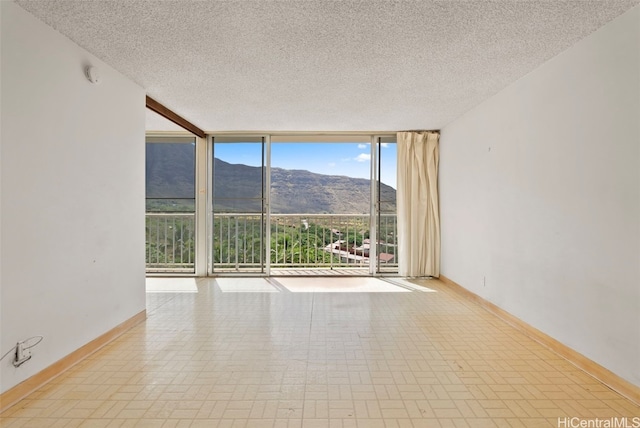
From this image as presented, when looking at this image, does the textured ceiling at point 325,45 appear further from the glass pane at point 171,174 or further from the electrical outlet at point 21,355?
the electrical outlet at point 21,355

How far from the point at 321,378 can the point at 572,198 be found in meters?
1.99

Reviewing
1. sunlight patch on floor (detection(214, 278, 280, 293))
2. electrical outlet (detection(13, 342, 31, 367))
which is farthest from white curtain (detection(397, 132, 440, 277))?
electrical outlet (detection(13, 342, 31, 367))

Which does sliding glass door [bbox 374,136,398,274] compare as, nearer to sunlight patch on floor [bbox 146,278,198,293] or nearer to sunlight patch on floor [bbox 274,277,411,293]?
sunlight patch on floor [bbox 274,277,411,293]

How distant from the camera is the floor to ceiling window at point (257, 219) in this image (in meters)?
4.73

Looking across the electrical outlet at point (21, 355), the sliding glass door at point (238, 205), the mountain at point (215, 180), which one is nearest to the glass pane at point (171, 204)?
the mountain at point (215, 180)

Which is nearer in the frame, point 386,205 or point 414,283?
point 414,283

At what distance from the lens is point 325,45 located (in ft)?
7.09

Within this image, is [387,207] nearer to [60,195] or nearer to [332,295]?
[332,295]

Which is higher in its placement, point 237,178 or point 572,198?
point 237,178

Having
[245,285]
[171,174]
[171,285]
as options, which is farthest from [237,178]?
[171,285]

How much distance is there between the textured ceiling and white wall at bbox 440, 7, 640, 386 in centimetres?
23

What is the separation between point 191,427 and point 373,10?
7.62 ft

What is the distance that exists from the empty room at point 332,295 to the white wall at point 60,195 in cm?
1

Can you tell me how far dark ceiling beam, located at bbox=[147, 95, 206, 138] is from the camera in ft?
10.7
